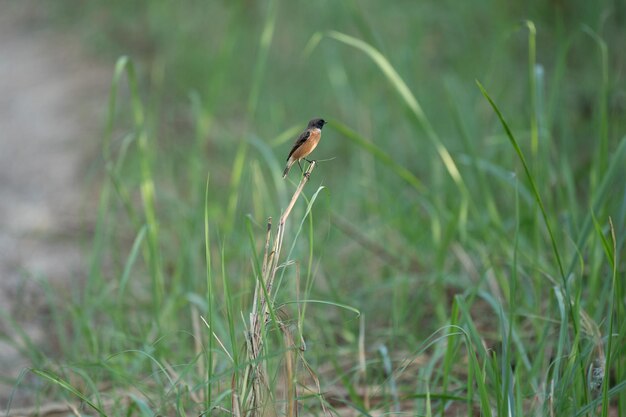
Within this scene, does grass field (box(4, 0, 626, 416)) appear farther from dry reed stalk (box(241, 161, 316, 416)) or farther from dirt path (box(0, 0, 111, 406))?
dirt path (box(0, 0, 111, 406))

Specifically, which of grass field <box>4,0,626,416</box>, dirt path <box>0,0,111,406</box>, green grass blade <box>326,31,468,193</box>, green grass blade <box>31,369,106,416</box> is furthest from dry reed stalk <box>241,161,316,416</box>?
dirt path <box>0,0,111,406</box>

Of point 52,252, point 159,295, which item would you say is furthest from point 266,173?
point 159,295

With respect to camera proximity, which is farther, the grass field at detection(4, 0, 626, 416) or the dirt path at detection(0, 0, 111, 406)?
the dirt path at detection(0, 0, 111, 406)

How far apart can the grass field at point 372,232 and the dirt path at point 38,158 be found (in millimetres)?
142

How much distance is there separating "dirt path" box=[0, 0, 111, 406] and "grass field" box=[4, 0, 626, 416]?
0.46ft

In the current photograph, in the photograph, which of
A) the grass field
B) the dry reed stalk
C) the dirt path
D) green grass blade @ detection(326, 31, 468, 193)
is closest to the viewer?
the dry reed stalk

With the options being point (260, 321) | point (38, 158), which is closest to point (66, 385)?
point (260, 321)

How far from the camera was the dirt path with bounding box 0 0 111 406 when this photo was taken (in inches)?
117

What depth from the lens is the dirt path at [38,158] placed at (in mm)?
2963

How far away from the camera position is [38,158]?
16.0 ft

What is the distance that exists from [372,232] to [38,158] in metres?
2.77

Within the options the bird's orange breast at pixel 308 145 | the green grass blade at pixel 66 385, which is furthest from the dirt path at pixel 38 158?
the bird's orange breast at pixel 308 145

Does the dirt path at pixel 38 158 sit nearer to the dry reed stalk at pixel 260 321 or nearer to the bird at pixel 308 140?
the dry reed stalk at pixel 260 321

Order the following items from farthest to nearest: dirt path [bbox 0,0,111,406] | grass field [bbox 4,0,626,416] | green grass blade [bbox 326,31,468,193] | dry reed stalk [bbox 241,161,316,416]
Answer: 1. dirt path [bbox 0,0,111,406]
2. green grass blade [bbox 326,31,468,193]
3. grass field [bbox 4,0,626,416]
4. dry reed stalk [bbox 241,161,316,416]
